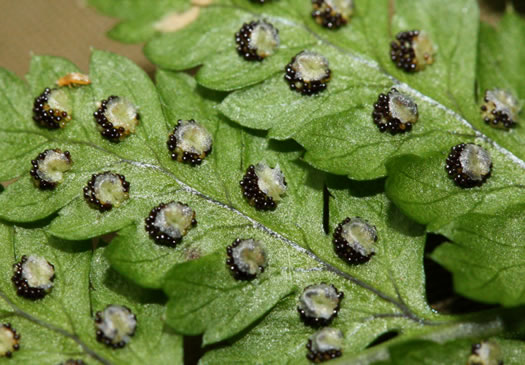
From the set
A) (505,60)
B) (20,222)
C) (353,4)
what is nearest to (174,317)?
(20,222)

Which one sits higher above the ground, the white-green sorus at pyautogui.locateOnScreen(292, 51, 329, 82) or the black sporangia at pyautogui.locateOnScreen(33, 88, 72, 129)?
the white-green sorus at pyautogui.locateOnScreen(292, 51, 329, 82)

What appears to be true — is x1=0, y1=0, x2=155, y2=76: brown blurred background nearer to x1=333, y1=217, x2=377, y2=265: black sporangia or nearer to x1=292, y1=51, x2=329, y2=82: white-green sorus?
x1=292, y1=51, x2=329, y2=82: white-green sorus

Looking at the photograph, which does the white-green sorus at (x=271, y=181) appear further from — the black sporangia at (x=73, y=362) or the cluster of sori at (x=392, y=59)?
the black sporangia at (x=73, y=362)

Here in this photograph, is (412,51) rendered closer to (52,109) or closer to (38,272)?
(52,109)

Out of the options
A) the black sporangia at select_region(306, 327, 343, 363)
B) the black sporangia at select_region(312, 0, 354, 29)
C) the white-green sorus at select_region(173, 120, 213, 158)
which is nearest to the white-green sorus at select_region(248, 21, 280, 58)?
the black sporangia at select_region(312, 0, 354, 29)

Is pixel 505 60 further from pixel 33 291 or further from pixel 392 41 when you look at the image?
pixel 33 291

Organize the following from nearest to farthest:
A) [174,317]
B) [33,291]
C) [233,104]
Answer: [174,317] → [33,291] → [233,104]
